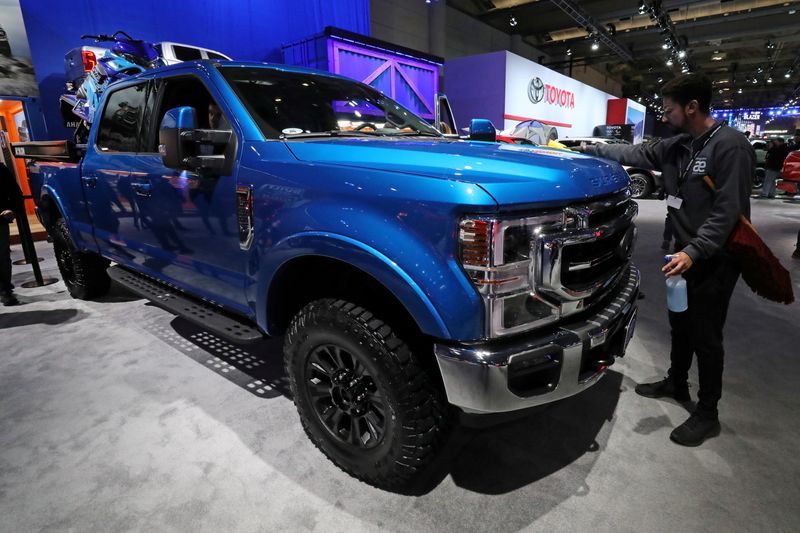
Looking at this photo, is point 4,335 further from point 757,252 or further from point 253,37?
point 253,37

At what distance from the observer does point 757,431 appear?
213cm

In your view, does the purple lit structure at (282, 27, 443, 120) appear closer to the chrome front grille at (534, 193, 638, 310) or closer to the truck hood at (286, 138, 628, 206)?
the truck hood at (286, 138, 628, 206)

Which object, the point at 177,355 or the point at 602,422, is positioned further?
the point at 177,355

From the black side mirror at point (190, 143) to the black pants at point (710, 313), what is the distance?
2.19 metres


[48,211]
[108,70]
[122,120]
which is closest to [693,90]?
[122,120]

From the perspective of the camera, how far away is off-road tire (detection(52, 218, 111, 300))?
3.88m

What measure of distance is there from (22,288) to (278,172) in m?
4.54

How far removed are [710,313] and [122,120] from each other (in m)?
3.62

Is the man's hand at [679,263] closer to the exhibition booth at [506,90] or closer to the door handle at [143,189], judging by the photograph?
the door handle at [143,189]

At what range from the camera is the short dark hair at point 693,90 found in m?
1.99

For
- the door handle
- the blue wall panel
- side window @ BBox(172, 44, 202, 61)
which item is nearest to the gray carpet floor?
the door handle

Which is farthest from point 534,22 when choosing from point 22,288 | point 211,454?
point 211,454

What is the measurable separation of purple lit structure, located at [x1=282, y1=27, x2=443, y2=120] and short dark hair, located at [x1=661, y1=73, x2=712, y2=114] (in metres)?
6.65

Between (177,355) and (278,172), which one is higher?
(278,172)
